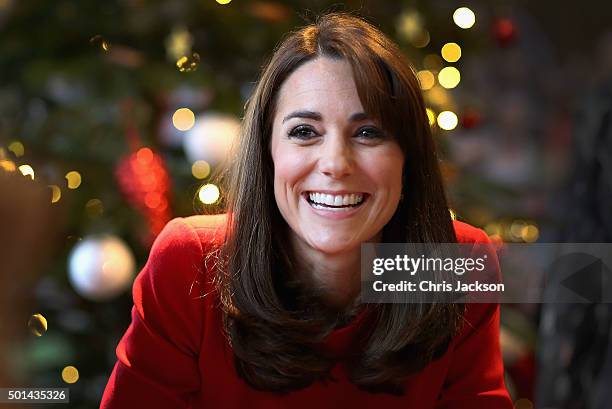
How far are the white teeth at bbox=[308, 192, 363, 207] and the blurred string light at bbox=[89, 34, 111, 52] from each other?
2.96 feet

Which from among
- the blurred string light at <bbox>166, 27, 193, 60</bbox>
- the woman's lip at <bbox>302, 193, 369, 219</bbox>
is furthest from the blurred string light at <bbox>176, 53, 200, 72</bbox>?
the woman's lip at <bbox>302, 193, 369, 219</bbox>

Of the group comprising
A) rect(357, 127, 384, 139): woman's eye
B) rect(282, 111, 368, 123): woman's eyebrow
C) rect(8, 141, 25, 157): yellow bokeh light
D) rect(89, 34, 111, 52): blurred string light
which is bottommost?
rect(8, 141, 25, 157): yellow bokeh light

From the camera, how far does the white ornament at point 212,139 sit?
1.74 metres

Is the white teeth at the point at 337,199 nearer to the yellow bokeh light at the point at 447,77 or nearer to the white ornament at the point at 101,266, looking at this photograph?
the white ornament at the point at 101,266

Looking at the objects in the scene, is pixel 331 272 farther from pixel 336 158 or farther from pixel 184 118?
pixel 184 118

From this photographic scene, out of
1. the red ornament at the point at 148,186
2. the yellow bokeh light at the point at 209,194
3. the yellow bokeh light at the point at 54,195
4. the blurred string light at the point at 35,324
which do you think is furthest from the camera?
the red ornament at the point at 148,186

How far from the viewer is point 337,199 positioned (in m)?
1.11

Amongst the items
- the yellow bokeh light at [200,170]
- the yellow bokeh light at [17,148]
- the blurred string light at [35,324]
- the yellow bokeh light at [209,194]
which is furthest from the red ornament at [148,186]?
the blurred string light at [35,324]

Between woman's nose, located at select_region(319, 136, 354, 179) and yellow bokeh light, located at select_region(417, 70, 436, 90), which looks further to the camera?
yellow bokeh light, located at select_region(417, 70, 436, 90)

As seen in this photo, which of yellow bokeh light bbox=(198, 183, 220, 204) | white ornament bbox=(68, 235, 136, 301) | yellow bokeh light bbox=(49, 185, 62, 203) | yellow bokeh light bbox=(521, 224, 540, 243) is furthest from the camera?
yellow bokeh light bbox=(521, 224, 540, 243)

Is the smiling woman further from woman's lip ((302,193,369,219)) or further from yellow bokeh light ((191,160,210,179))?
yellow bokeh light ((191,160,210,179))

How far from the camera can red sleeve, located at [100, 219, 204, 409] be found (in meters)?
1.13

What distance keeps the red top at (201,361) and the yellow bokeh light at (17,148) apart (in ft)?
2.04

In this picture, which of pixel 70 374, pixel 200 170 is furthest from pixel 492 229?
pixel 70 374
